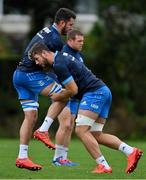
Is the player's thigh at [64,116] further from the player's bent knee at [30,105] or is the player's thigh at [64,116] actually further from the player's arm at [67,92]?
the player's arm at [67,92]

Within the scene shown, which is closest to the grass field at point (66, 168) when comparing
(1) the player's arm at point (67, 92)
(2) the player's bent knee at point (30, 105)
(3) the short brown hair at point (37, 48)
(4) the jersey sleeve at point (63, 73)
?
(2) the player's bent knee at point (30, 105)

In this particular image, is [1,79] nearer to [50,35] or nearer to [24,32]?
[24,32]

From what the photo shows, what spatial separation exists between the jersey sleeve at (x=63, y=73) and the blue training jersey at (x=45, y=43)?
4.53ft

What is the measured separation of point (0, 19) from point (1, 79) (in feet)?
21.5

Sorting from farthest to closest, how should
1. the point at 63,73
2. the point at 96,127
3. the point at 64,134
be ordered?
1. the point at 64,134
2. the point at 96,127
3. the point at 63,73

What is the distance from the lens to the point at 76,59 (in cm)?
1269

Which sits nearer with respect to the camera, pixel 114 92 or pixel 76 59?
pixel 76 59

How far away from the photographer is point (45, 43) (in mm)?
13391

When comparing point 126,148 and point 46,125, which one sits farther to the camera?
point 46,125

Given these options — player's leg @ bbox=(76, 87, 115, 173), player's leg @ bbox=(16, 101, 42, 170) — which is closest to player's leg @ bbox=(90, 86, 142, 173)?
player's leg @ bbox=(76, 87, 115, 173)

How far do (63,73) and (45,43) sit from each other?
5.21 feet

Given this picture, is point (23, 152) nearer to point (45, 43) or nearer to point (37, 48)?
point (37, 48)

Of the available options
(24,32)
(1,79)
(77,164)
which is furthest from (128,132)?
(77,164)

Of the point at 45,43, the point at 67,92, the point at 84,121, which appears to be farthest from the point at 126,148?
the point at 45,43
